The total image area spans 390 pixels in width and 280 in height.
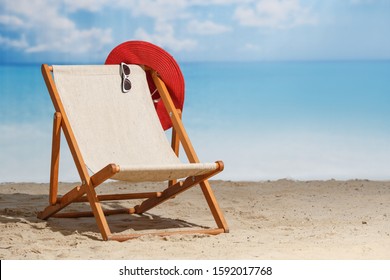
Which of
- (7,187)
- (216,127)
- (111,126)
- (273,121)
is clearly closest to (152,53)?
(111,126)

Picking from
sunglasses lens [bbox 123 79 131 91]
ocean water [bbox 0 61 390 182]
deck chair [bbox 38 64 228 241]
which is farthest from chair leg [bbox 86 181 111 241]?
ocean water [bbox 0 61 390 182]

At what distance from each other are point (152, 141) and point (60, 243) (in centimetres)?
93

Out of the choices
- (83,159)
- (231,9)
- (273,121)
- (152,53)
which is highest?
(231,9)

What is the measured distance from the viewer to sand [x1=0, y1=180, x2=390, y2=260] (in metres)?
3.66

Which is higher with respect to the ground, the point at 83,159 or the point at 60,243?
the point at 83,159

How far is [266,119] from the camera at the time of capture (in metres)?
9.73

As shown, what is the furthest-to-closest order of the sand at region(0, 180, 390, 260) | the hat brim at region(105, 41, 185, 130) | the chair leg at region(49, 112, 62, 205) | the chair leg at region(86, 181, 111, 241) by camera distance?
the hat brim at region(105, 41, 185, 130) → the chair leg at region(49, 112, 62, 205) → the chair leg at region(86, 181, 111, 241) → the sand at region(0, 180, 390, 260)

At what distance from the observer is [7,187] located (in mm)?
6160

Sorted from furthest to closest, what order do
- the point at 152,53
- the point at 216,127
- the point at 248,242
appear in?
the point at 216,127
the point at 152,53
the point at 248,242

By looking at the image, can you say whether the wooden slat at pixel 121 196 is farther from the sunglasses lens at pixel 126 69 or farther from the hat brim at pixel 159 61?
the sunglasses lens at pixel 126 69

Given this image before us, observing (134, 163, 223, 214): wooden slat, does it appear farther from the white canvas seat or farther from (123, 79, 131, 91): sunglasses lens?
(123, 79, 131, 91): sunglasses lens

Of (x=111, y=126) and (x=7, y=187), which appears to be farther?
(x=7, y=187)

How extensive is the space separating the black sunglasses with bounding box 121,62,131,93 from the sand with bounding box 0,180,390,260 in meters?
0.84

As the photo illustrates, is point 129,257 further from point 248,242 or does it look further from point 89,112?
point 89,112
